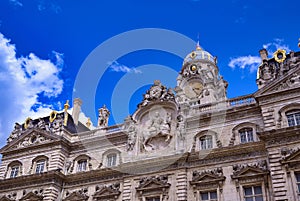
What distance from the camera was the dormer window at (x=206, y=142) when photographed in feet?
105

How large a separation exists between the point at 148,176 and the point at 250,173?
28.3 feet

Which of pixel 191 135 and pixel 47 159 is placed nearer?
pixel 191 135

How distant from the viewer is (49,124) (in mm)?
41500

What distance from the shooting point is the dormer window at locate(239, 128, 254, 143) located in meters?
30.9

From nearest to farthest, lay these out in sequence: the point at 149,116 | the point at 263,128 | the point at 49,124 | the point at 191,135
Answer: the point at 263,128, the point at 191,135, the point at 149,116, the point at 49,124

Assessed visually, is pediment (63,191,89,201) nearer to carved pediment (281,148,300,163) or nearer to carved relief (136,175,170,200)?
carved relief (136,175,170,200)

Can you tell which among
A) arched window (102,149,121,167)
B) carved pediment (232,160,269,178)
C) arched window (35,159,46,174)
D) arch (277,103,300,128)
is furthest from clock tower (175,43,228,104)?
arched window (35,159,46,174)

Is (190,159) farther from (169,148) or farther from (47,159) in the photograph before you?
(47,159)

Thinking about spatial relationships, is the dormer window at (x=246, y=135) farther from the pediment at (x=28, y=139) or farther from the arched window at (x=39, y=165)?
the pediment at (x=28, y=139)

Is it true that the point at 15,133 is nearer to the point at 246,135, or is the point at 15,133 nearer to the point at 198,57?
the point at 246,135

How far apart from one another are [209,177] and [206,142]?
3.72 metres

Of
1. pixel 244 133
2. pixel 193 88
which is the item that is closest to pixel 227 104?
pixel 244 133

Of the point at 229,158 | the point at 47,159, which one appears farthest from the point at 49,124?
the point at 229,158

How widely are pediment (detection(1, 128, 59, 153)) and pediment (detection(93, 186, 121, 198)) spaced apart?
9.62m
